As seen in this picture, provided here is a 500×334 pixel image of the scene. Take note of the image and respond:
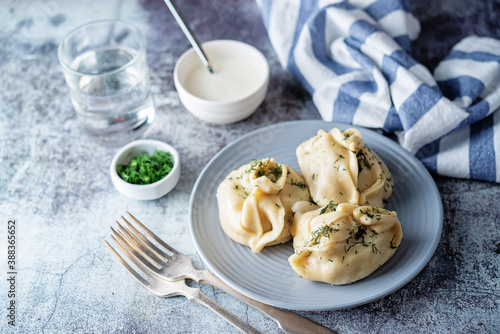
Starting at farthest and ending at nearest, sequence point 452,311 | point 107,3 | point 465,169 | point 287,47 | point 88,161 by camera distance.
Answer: point 107,3 < point 287,47 < point 88,161 < point 465,169 < point 452,311

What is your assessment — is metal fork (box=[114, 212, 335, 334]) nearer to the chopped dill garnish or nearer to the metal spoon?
the chopped dill garnish

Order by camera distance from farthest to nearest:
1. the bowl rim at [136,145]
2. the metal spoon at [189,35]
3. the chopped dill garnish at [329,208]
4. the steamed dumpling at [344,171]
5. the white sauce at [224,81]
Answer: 1. the white sauce at [224,81]
2. the metal spoon at [189,35]
3. the bowl rim at [136,145]
4. the steamed dumpling at [344,171]
5. the chopped dill garnish at [329,208]

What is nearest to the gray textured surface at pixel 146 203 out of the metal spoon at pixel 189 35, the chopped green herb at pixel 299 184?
the metal spoon at pixel 189 35

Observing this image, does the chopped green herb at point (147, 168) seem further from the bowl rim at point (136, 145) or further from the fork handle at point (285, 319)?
the fork handle at point (285, 319)

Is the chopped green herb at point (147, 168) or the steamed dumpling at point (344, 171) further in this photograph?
the chopped green herb at point (147, 168)

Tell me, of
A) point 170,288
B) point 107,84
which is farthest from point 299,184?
point 107,84

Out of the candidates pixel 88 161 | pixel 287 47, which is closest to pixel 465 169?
pixel 287 47

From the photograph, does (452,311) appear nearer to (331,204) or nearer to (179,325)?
(331,204)
